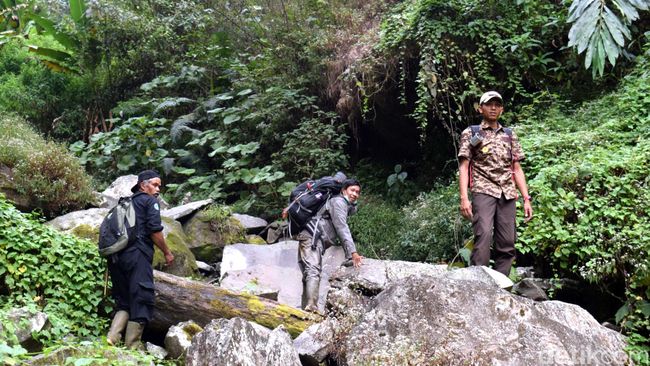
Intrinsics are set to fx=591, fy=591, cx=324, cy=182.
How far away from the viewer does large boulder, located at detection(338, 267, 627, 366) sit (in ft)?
14.4

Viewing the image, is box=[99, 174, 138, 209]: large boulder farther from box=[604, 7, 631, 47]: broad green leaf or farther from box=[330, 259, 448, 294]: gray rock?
box=[604, 7, 631, 47]: broad green leaf

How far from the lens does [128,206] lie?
238 inches

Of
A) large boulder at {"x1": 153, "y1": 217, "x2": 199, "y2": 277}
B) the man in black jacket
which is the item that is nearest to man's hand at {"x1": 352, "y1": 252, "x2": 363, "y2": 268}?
the man in black jacket

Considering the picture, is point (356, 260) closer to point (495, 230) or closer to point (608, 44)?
point (495, 230)

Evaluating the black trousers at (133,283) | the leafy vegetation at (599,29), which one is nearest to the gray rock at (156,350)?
the black trousers at (133,283)

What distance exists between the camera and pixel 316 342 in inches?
200

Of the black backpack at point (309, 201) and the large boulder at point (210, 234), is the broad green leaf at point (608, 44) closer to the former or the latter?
the black backpack at point (309, 201)

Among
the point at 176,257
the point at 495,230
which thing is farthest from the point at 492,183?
the point at 176,257

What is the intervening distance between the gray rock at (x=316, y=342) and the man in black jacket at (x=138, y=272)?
1647 millimetres

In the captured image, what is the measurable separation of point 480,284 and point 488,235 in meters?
1.30

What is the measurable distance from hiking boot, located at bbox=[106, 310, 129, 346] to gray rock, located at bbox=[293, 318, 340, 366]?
184 cm

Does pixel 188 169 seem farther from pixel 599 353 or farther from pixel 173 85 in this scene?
pixel 599 353

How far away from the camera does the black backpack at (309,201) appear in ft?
22.4

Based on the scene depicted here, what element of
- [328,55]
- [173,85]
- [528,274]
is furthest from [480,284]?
[173,85]
